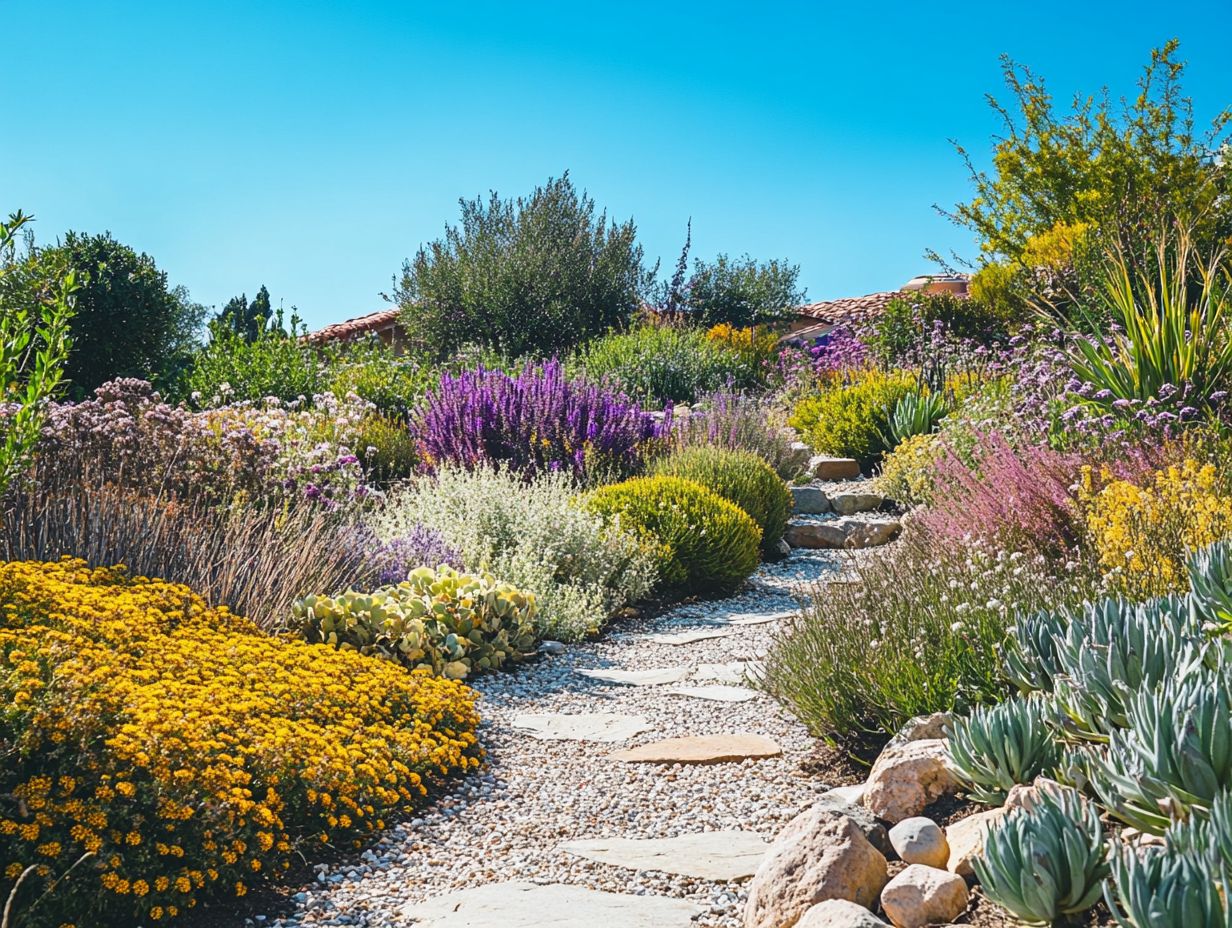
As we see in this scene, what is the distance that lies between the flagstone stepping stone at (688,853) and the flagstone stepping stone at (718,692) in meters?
1.62

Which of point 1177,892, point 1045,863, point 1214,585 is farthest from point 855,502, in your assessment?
point 1177,892

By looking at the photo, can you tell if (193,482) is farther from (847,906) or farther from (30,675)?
(847,906)

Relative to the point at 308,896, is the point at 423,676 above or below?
above

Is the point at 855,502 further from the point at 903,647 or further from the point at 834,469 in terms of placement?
the point at 903,647

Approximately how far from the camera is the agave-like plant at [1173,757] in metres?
2.26

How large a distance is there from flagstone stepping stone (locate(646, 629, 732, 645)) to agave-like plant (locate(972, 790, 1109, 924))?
4187 mm

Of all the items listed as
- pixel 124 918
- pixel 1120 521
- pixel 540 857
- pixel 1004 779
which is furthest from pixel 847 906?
pixel 1120 521

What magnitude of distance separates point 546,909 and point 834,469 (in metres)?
9.25

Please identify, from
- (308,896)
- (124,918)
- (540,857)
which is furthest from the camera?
(540,857)

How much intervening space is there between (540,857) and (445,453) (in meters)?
6.40

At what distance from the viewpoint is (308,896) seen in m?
3.19

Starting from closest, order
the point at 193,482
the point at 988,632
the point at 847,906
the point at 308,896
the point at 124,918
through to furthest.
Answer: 1. the point at 847,906
2. the point at 124,918
3. the point at 308,896
4. the point at 988,632
5. the point at 193,482

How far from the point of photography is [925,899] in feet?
8.54

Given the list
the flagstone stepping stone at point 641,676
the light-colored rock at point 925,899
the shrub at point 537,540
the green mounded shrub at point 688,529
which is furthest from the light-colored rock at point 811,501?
the light-colored rock at point 925,899
